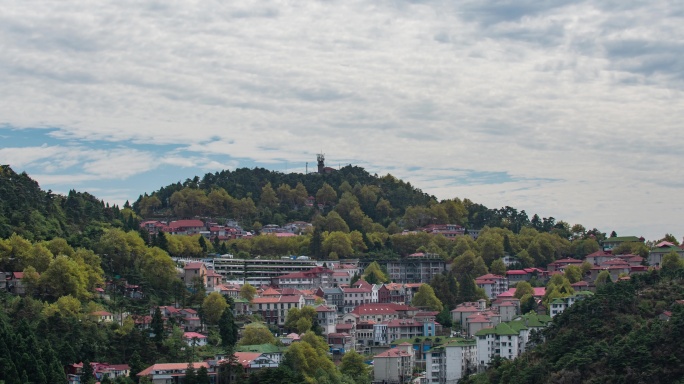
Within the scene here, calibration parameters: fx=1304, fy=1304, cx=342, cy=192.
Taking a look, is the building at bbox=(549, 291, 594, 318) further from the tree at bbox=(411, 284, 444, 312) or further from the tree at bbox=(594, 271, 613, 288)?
the tree at bbox=(411, 284, 444, 312)

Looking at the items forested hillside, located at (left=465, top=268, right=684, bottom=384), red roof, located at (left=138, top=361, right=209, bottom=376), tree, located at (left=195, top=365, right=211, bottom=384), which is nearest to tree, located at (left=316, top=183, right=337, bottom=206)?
forested hillside, located at (left=465, top=268, right=684, bottom=384)

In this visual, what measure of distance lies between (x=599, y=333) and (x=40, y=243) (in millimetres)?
30434

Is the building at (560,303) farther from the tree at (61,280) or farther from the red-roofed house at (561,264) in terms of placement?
the tree at (61,280)

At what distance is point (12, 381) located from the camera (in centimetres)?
5309

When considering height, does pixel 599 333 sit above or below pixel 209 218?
below

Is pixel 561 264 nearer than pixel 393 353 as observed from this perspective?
No

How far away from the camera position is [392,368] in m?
70.4

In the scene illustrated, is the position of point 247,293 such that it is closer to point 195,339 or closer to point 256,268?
point 256,268

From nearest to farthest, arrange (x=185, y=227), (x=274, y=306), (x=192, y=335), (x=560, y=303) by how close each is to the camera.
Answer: (x=192, y=335), (x=560, y=303), (x=274, y=306), (x=185, y=227)

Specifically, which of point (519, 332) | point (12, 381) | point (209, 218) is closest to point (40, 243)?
point (12, 381)

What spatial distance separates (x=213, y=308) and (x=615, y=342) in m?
23.4

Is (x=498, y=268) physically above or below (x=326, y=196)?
below

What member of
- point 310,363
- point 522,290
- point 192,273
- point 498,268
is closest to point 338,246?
point 498,268

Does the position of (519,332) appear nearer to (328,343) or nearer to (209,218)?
(328,343)
